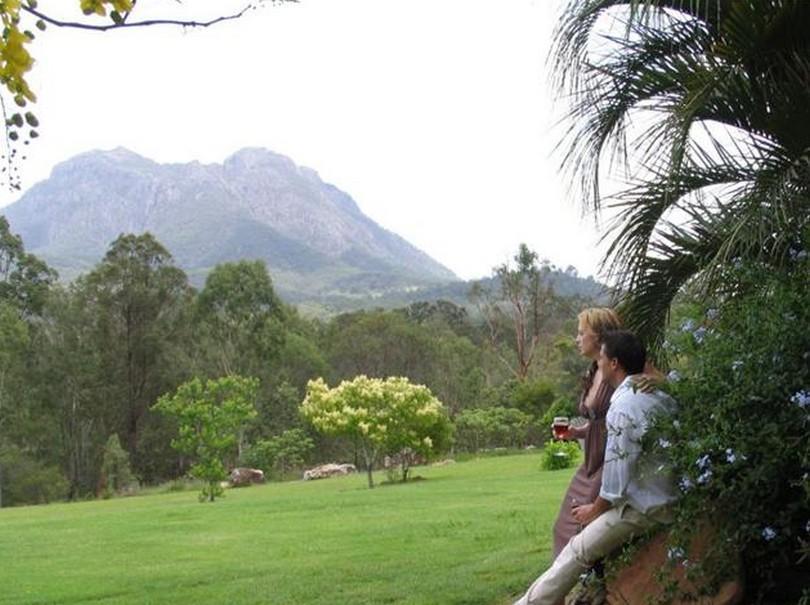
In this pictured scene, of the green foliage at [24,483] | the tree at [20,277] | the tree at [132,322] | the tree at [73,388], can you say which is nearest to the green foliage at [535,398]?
the tree at [132,322]

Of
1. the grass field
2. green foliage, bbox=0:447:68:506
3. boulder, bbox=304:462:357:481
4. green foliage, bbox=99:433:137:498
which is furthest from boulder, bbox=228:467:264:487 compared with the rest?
green foliage, bbox=0:447:68:506

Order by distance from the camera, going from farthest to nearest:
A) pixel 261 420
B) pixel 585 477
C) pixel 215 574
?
pixel 261 420, pixel 215 574, pixel 585 477

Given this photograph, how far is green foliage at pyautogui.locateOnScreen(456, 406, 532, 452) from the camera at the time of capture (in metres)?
28.4

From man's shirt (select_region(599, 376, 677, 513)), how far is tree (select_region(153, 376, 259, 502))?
1475 cm

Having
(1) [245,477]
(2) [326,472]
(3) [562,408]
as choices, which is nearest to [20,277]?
(1) [245,477]

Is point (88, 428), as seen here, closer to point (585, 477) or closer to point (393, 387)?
point (393, 387)

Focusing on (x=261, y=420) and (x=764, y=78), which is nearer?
(x=764, y=78)

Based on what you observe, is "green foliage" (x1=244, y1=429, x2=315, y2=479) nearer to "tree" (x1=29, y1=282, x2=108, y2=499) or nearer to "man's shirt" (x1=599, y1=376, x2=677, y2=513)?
"tree" (x1=29, y1=282, x2=108, y2=499)

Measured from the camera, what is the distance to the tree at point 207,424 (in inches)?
734

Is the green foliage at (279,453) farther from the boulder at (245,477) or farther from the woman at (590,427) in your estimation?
the woman at (590,427)

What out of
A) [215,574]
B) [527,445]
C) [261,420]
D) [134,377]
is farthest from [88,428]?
[215,574]

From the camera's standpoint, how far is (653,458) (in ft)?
13.7

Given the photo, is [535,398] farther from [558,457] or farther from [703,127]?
[703,127]

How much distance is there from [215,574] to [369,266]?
539ft
